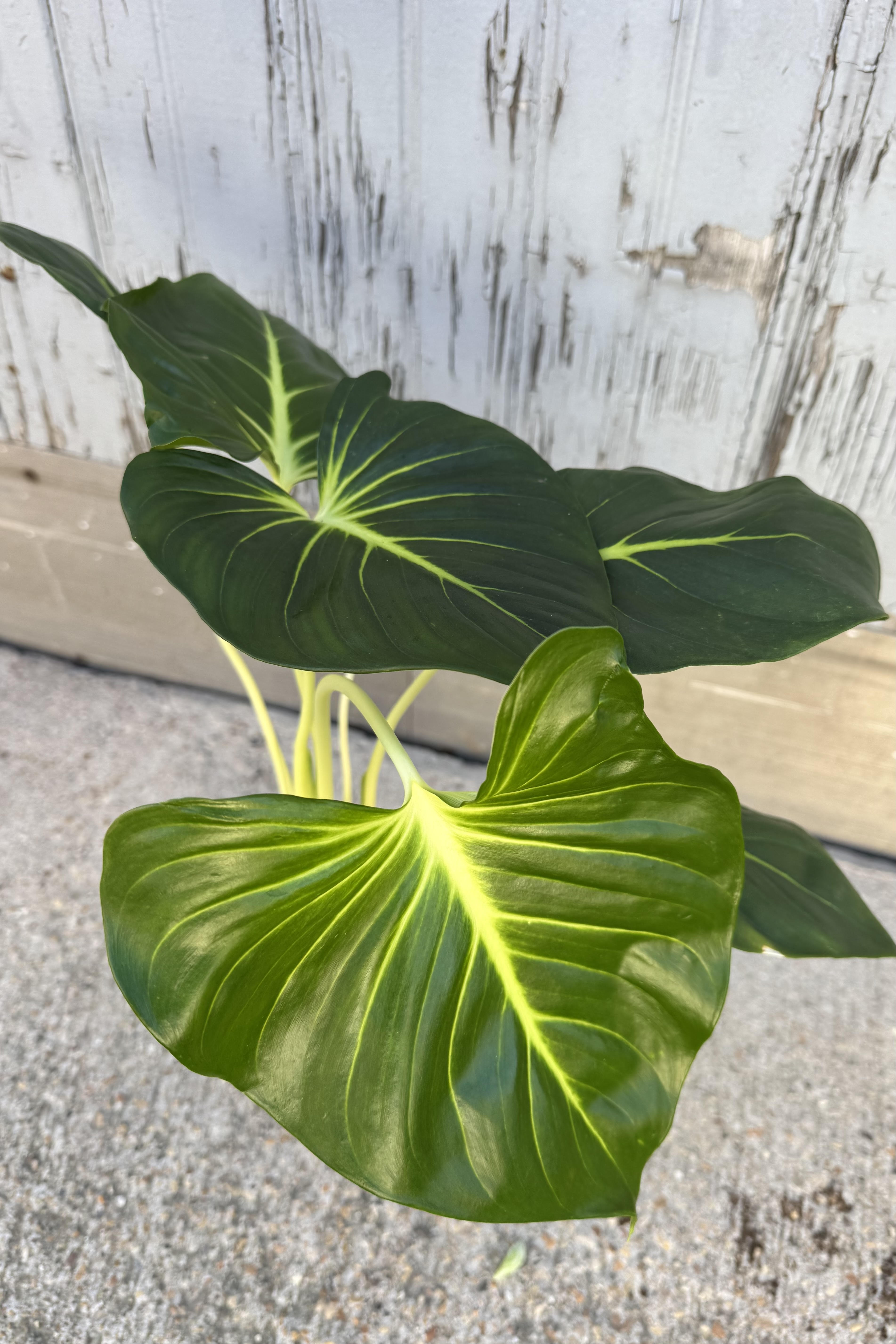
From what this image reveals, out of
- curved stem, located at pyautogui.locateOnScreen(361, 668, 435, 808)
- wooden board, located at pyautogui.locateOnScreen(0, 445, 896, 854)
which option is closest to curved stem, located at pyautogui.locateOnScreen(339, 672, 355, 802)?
curved stem, located at pyautogui.locateOnScreen(361, 668, 435, 808)

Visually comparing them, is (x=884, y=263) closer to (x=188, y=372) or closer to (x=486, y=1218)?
(x=188, y=372)

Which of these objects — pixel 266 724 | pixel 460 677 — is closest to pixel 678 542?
pixel 266 724

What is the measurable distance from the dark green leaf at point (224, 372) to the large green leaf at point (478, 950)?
1.03 ft

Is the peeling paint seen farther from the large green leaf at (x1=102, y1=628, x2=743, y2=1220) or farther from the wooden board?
the large green leaf at (x1=102, y1=628, x2=743, y2=1220)

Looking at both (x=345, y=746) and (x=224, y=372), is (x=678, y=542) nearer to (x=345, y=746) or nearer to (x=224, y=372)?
(x=224, y=372)

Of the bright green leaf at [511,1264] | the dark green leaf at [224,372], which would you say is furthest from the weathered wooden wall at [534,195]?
the bright green leaf at [511,1264]

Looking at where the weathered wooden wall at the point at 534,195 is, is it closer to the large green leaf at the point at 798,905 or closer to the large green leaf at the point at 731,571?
the large green leaf at the point at 731,571

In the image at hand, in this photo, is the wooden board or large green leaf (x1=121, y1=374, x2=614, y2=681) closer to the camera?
large green leaf (x1=121, y1=374, x2=614, y2=681)

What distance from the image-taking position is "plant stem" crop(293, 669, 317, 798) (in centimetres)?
87

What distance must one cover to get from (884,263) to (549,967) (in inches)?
31.7

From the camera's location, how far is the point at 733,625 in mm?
642

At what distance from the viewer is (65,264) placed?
721 millimetres

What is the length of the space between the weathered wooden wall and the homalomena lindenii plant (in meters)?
0.40

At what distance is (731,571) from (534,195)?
1.67 feet
